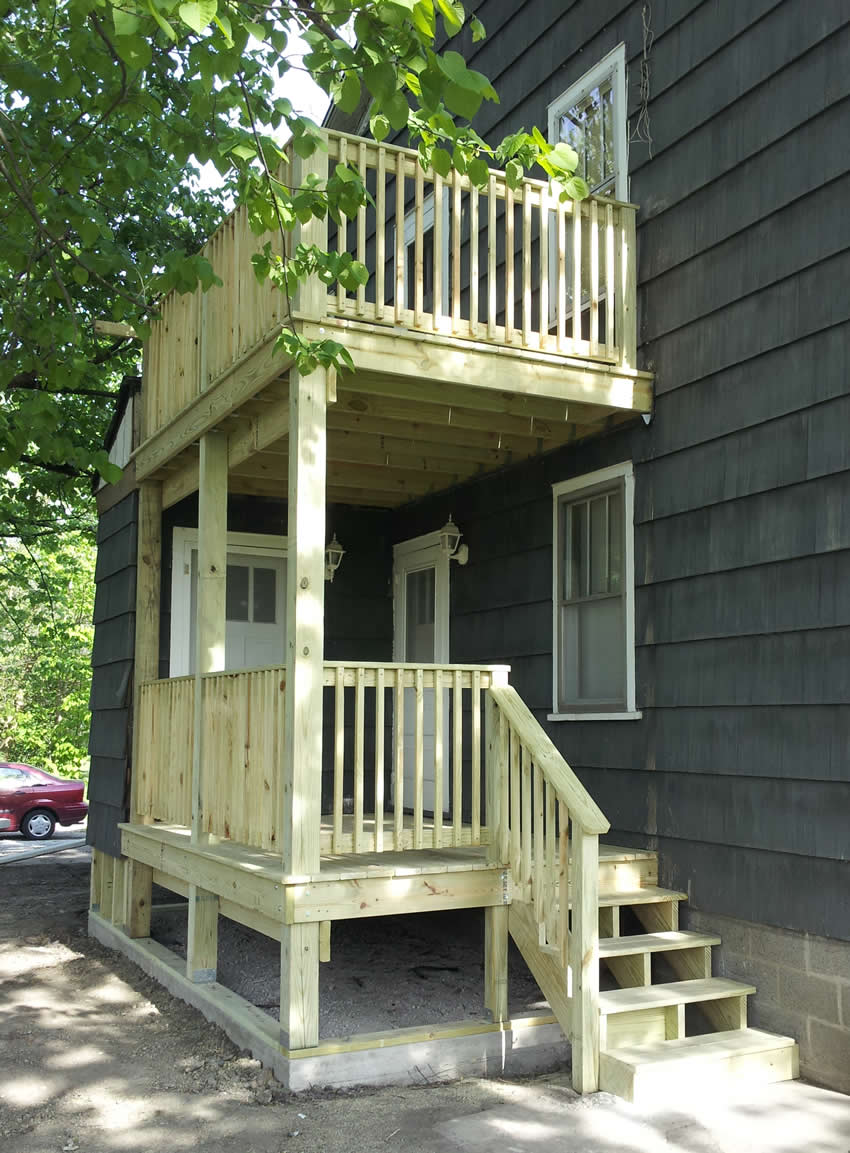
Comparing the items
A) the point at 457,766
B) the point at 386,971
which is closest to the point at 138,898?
the point at 386,971

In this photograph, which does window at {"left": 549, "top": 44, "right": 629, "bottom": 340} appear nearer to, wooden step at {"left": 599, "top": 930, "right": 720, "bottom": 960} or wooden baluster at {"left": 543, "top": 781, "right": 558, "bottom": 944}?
wooden baluster at {"left": 543, "top": 781, "right": 558, "bottom": 944}

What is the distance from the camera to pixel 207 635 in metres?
6.71

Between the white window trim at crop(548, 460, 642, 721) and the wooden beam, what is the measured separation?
1.57ft

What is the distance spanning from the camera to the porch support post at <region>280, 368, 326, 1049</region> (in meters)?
5.08

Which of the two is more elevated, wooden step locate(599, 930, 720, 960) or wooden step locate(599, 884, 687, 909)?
wooden step locate(599, 884, 687, 909)

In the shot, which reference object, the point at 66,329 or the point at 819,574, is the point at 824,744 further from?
the point at 66,329

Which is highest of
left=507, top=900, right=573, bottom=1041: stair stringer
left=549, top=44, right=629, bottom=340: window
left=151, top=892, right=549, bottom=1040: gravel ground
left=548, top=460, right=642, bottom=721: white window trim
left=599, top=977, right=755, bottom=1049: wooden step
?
left=549, top=44, right=629, bottom=340: window

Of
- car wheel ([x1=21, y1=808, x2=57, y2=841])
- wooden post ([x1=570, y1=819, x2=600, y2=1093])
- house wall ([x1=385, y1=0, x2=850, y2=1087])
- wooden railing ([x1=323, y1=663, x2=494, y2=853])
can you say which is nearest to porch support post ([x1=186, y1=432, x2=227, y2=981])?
wooden railing ([x1=323, y1=663, x2=494, y2=853])

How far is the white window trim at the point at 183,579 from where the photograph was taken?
8750mm

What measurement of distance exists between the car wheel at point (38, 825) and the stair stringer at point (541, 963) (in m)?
13.8

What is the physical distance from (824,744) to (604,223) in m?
3.24

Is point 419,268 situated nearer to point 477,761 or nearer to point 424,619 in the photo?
point 477,761

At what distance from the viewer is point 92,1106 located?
485 cm

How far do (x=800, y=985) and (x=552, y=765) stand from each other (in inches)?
58.0
